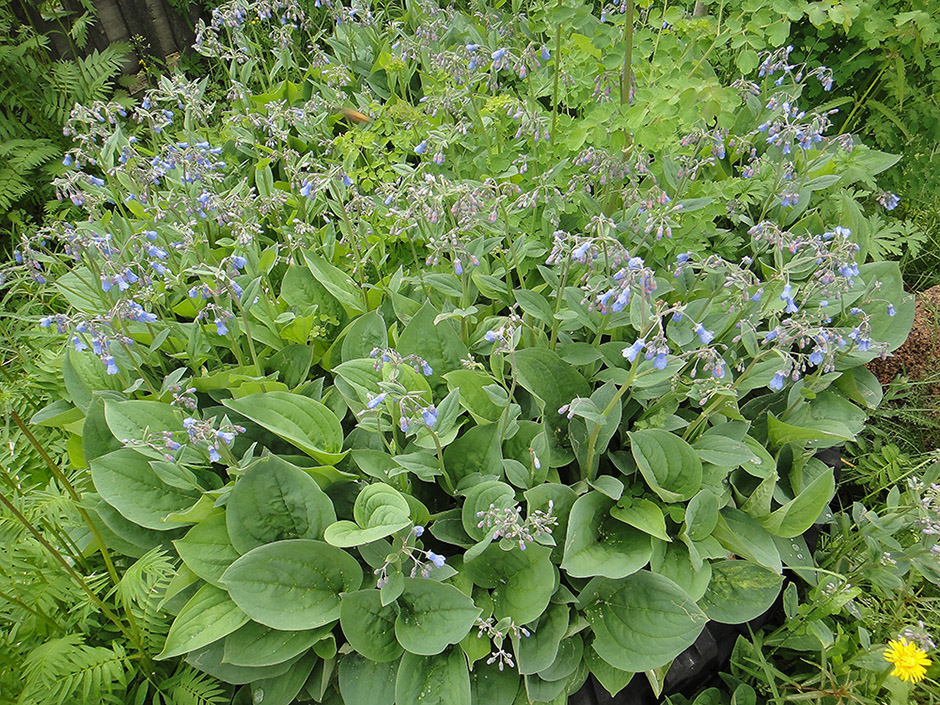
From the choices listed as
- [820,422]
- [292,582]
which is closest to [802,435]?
[820,422]

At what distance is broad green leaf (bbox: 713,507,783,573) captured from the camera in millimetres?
2207

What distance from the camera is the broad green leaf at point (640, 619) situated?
6.72 feet

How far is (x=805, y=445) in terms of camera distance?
258 cm

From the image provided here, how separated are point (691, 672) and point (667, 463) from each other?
80 cm

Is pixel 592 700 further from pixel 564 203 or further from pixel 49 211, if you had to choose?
pixel 49 211

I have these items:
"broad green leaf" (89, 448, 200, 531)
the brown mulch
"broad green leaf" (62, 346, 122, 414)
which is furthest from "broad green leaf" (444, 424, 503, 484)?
the brown mulch

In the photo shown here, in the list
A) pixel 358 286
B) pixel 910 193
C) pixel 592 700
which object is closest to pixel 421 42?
pixel 358 286

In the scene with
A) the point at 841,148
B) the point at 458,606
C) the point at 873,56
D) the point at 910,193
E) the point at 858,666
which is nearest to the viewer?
the point at 458,606

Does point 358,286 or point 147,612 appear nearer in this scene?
point 147,612

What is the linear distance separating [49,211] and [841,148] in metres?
4.65

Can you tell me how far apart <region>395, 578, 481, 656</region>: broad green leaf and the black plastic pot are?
1.90ft

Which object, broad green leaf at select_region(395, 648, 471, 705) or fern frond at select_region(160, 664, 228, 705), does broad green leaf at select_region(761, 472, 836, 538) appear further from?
fern frond at select_region(160, 664, 228, 705)

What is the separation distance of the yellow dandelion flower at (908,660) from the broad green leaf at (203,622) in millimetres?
2156

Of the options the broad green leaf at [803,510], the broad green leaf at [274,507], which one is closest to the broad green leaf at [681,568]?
the broad green leaf at [803,510]
